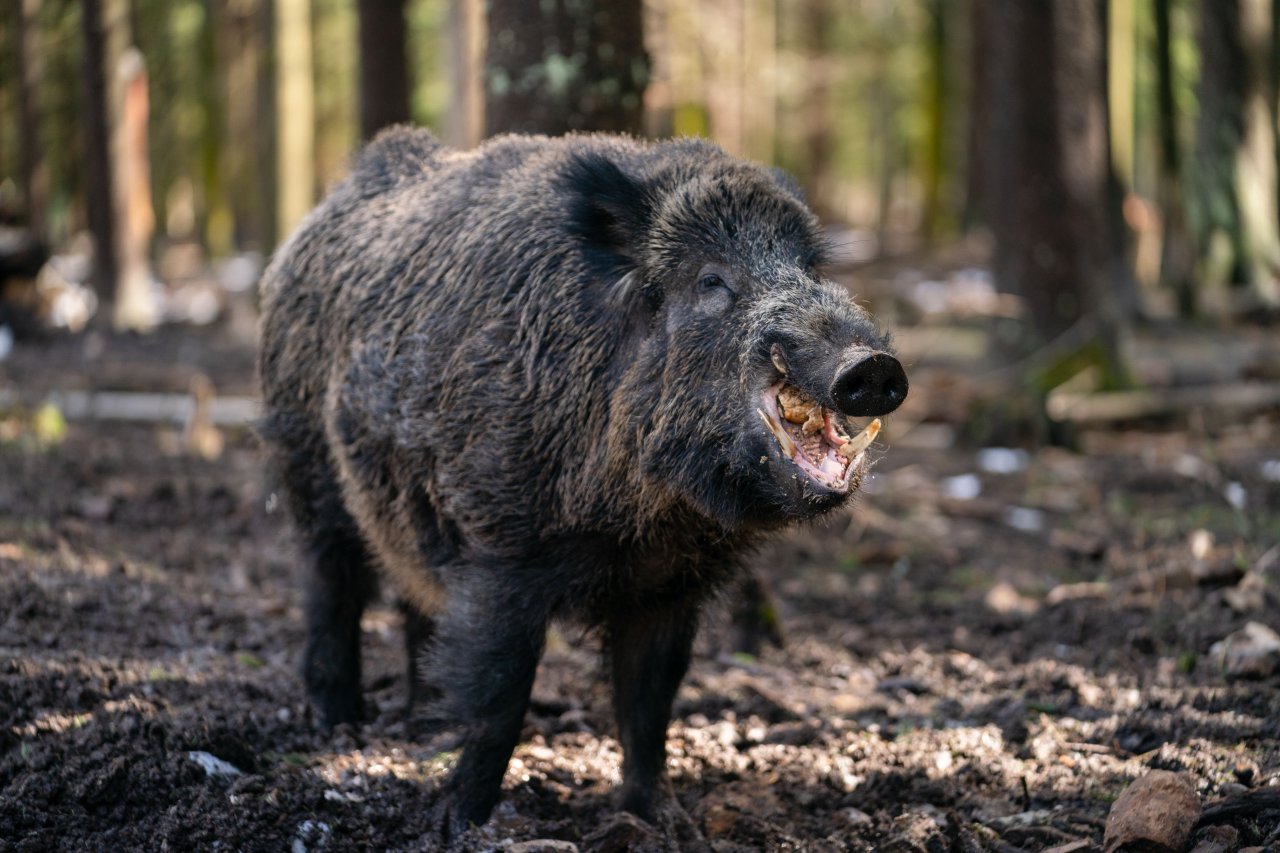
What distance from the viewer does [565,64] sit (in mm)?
6184

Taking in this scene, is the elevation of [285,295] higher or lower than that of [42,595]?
higher

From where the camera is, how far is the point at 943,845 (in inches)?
148

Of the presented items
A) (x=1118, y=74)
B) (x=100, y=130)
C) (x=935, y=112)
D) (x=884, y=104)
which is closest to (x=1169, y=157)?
(x=1118, y=74)

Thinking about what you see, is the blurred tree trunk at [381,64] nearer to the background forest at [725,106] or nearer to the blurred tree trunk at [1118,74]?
the background forest at [725,106]

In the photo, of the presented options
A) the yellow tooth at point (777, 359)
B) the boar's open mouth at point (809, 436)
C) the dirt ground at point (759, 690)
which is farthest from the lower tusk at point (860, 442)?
the dirt ground at point (759, 690)

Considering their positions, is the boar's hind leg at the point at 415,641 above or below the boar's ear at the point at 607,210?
below

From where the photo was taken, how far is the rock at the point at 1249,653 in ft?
16.0

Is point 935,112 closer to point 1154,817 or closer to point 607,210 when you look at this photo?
point 607,210

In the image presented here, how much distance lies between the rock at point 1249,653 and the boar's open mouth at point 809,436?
7.09ft

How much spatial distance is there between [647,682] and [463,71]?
624 centimetres

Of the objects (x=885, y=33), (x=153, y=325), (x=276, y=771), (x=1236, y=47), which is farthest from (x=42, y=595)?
(x=885, y=33)

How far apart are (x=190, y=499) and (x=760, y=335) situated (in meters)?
5.36

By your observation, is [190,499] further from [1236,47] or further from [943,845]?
[1236,47]

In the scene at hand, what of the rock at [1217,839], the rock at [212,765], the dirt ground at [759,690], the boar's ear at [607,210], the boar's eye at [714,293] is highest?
the boar's ear at [607,210]
